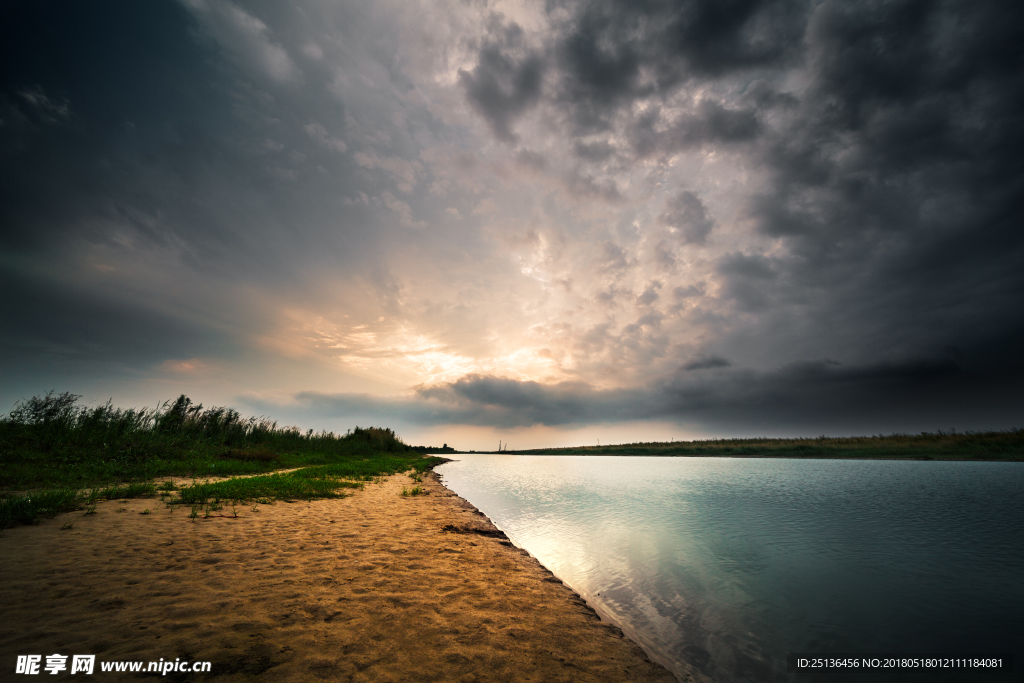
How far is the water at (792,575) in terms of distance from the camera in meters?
5.06

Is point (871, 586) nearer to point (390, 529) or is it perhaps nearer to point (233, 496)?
point (390, 529)

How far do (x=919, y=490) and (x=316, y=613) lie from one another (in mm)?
28147

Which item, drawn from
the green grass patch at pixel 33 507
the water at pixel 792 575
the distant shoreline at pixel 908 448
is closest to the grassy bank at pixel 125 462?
the green grass patch at pixel 33 507

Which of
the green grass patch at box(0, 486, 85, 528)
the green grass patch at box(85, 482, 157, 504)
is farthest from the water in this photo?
the green grass patch at box(85, 482, 157, 504)

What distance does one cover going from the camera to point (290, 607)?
490cm

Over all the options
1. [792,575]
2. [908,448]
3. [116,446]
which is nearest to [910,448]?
[908,448]

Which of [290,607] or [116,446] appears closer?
[290,607]

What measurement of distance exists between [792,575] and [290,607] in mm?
9849

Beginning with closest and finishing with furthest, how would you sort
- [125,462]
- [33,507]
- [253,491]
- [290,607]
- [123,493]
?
1. [290,607]
2. [33,507]
3. [123,493]
4. [253,491]
5. [125,462]

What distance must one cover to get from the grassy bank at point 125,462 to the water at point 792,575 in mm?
10013

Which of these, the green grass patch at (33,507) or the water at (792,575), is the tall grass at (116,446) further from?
the water at (792,575)

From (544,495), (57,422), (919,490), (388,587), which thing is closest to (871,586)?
(388,587)

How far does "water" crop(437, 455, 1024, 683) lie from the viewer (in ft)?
16.6

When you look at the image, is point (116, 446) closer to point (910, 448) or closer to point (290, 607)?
point (290, 607)
